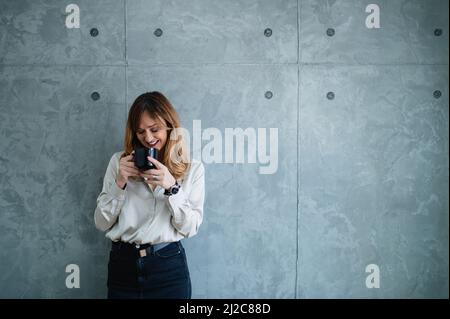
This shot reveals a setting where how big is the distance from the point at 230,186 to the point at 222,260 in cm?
44

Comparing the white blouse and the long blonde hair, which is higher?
the long blonde hair

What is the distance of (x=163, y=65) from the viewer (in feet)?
6.95

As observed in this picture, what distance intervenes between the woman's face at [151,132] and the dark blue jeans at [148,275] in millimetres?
488

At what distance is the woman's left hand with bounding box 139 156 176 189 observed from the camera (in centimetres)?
160

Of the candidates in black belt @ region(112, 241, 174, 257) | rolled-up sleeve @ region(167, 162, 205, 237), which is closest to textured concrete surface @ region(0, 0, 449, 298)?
rolled-up sleeve @ region(167, 162, 205, 237)

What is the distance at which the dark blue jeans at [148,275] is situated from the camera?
165 cm

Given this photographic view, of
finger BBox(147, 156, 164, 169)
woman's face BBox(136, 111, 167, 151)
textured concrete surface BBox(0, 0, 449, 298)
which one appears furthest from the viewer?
textured concrete surface BBox(0, 0, 449, 298)

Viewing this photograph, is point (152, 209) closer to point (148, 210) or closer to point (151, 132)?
point (148, 210)

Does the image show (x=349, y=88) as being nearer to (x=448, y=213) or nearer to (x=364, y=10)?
(x=364, y=10)

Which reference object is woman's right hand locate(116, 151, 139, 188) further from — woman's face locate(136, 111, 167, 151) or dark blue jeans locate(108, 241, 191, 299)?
dark blue jeans locate(108, 241, 191, 299)

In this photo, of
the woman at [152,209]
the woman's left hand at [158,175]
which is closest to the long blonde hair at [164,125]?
the woman at [152,209]

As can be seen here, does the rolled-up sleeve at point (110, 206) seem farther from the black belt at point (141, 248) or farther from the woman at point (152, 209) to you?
the black belt at point (141, 248)

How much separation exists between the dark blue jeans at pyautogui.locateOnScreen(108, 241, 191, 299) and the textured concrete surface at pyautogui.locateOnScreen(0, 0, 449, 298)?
0.46 m

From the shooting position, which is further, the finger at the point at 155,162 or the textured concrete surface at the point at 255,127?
the textured concrete surface at the point at 255,127
